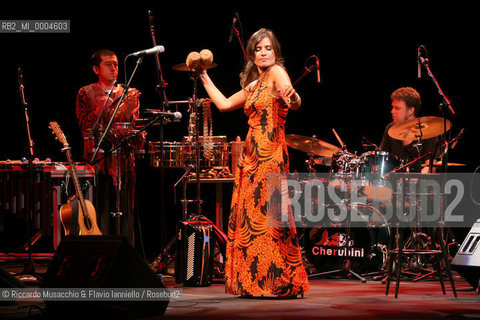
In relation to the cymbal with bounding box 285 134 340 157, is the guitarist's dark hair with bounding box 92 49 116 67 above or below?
above

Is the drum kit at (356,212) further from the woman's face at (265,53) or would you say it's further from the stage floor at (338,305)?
the woman's face at (265,53)

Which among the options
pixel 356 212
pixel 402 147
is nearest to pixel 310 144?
pixel 356 212

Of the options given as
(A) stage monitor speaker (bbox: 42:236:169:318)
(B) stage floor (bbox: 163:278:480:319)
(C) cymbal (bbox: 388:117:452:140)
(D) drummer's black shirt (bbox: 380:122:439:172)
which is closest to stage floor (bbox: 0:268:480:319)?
(B) stage floor (bbox: 163:278:480:319)

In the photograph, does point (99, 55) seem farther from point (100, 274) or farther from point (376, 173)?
point (100, 274)

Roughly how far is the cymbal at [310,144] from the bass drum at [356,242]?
0.55 metres

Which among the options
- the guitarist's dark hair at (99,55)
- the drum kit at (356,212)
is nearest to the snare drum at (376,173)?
the drum kit at (356,212)

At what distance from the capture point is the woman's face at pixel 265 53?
471 centimetres

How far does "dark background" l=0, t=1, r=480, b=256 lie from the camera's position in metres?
7.59

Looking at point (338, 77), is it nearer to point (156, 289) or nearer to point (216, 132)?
point (216, 132)

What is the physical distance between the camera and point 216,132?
25.9 feet

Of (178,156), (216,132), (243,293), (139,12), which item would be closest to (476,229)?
(243,293)

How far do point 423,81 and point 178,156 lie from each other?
3224 millimetres

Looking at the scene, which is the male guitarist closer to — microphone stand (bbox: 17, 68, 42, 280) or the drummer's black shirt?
microphone stand (bbox: 17, 68, 42, 280)

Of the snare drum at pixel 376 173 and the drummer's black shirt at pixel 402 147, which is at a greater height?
the drummer's black shirt at pixel 402 147
